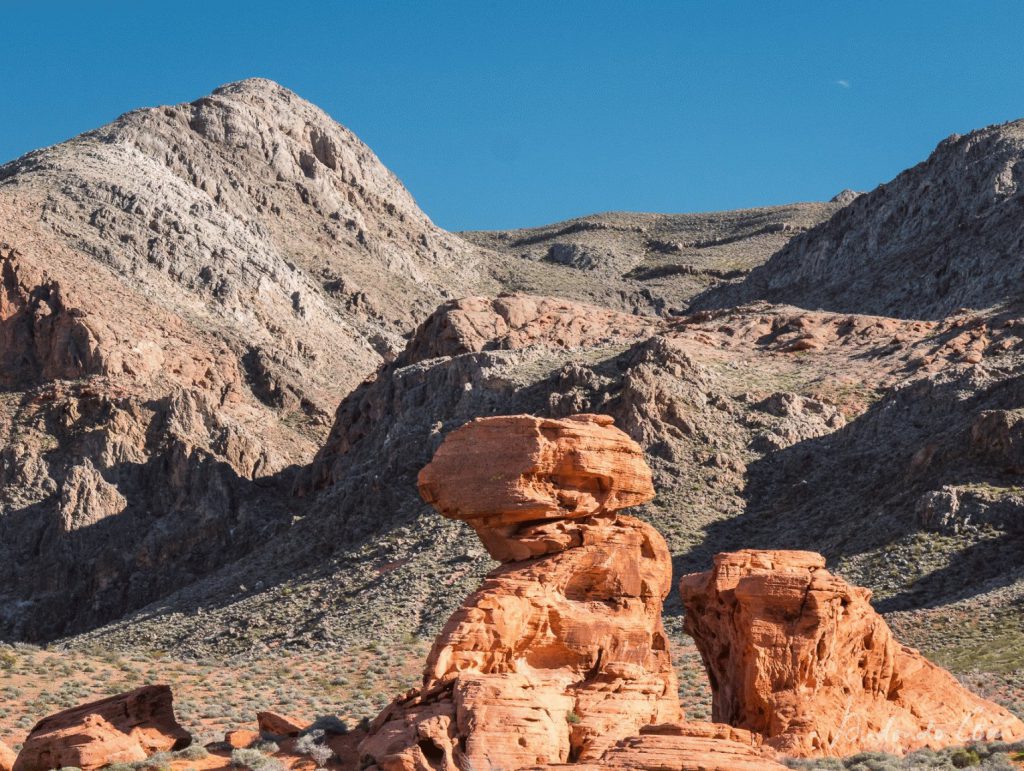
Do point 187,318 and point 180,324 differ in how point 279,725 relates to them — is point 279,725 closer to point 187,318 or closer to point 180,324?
point 180,324

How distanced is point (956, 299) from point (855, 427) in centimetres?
3355

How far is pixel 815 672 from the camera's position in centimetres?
3094

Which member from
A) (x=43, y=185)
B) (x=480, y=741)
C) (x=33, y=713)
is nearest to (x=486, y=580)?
(x=480, y=741)

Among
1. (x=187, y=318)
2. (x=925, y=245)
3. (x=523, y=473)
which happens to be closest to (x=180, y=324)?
(x=187, y=318)

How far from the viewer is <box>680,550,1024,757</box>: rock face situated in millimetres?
30531

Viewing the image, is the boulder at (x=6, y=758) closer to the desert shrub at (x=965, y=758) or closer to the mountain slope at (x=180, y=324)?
the desert shrub at (x=965, y=758)

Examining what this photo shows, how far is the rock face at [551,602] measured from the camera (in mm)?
27578

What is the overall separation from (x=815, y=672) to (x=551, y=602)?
5.01 meters

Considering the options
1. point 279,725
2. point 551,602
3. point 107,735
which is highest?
point 551,602

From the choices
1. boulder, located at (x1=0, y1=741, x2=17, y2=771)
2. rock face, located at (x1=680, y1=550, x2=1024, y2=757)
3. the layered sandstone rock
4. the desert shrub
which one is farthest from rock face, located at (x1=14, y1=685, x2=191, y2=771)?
the desert shrub

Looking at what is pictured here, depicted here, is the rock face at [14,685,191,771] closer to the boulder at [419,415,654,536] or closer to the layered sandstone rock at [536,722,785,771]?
the boulder at [419,415,654,536]

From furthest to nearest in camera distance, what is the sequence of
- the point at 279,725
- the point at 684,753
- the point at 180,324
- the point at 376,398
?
the point at 180,324, the point at 376,398, the point at 279,725, the point at 684,753

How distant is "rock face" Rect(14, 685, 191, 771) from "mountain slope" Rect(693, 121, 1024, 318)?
70227 millimetres

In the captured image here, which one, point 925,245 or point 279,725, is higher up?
point 925,245
